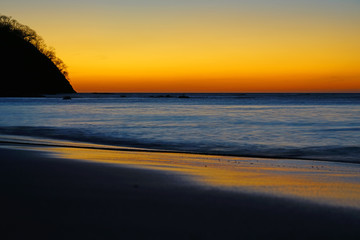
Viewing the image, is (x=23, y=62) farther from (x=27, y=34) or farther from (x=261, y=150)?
(x=261, y=150)

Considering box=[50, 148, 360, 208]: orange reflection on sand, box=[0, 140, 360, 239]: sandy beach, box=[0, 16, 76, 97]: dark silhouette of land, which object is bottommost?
box=[50, 148, 360, 208]: orange reflection on sand

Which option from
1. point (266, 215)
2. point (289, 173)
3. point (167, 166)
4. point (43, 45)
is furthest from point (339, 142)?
point (43, 45)

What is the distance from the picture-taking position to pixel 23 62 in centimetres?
9194

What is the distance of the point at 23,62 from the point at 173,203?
96.8 meters

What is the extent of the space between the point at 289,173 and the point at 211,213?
2980 mm

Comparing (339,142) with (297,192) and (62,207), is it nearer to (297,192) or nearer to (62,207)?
(297,192)

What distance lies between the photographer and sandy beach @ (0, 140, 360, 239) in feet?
10.3

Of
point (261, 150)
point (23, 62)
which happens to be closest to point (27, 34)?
point (23, 62)

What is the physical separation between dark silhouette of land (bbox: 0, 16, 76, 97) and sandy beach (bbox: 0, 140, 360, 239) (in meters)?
93.0

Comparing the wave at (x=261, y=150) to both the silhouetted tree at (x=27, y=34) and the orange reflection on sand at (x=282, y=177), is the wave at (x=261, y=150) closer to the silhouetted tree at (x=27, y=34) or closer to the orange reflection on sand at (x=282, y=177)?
the orange reflection on sand at (x=282, y=177)

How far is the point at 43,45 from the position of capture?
99.9 metres

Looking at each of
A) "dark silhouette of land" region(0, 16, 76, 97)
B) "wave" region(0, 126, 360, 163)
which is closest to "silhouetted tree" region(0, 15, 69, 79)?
"dark silhouette of land" region(0, 16, 76, 97)

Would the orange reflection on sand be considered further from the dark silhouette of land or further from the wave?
the dark silhouette of land

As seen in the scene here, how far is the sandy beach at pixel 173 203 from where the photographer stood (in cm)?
315
